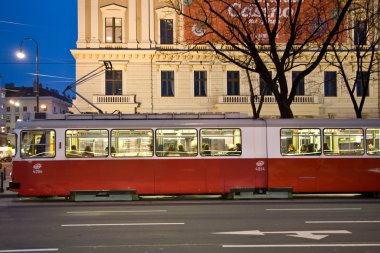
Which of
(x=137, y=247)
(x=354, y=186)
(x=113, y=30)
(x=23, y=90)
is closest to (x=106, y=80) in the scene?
(x=113, y=30)

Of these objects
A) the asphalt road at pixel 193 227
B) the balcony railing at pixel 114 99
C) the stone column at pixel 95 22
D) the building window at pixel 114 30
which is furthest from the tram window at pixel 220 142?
the building window at pixel 114 30

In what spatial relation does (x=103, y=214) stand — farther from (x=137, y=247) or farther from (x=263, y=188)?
(x=263, y=188)

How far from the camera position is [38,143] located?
717 inches

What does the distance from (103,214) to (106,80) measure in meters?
26.8

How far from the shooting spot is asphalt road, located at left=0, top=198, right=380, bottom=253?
9.23 m

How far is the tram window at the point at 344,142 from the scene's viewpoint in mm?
18750

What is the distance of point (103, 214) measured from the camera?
14148mm

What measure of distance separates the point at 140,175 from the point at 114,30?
24.1m

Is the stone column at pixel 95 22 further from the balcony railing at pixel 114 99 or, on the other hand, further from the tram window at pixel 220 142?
the tram window at pixel 220 142

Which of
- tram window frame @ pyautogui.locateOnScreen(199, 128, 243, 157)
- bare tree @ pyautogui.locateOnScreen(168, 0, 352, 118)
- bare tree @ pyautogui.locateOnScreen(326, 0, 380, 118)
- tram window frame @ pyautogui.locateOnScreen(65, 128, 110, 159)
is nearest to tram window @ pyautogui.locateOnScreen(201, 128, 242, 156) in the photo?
tram window frame @ pyautogui.locateOnScreen(199, 128, 243, 157)

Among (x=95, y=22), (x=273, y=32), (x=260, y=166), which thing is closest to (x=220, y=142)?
(x=260, y=166)

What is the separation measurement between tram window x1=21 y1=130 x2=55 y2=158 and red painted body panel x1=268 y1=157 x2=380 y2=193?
8.18m

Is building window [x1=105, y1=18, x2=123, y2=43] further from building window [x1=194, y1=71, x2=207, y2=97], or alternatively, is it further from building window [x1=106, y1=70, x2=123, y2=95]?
building window [x1=194, y1=71, x2=207, y2=97]

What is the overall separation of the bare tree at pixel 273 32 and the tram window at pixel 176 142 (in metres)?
6.29
